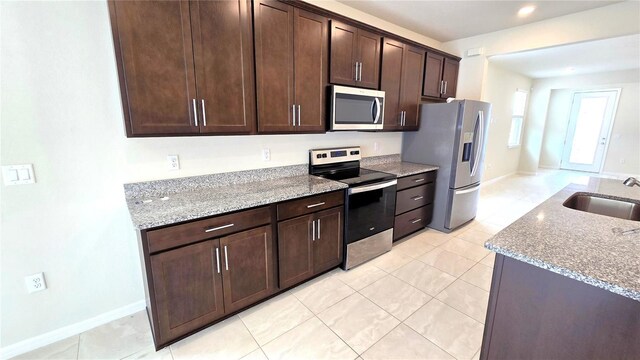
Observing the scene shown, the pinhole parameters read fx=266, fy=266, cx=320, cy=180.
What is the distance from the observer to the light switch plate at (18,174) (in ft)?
4.99

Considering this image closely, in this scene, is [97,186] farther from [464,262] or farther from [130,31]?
[464,262]

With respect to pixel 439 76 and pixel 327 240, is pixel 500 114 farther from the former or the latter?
pixel 327 240

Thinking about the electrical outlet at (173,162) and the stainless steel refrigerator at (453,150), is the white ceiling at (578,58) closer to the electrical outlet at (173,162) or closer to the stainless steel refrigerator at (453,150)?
the stainless steel refrigerator at (453,150)

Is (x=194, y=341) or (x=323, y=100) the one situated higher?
(x=323, y=100)

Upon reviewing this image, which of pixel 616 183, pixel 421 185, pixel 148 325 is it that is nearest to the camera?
pixel 148 325

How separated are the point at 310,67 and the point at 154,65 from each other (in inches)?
46.8

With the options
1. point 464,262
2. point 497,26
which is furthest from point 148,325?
point 497,26

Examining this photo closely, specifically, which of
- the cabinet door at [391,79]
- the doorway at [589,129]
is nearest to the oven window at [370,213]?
the cabinet door at [391,79]

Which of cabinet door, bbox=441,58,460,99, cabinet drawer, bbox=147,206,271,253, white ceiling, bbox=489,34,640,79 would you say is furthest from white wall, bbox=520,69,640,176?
cabinet drawer, bbox=147,206,271,253

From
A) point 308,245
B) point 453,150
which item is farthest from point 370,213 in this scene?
point 453,150

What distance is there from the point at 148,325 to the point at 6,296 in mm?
803

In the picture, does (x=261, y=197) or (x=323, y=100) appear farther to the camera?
(x=323, y=100)

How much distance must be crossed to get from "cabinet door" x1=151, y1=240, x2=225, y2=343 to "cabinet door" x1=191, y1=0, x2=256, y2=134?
0.84m

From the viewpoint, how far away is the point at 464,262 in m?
2.76
